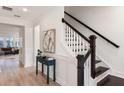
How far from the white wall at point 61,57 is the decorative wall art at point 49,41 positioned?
0.59 ft

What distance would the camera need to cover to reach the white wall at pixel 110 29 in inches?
136

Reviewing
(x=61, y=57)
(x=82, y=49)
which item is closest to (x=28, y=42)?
(x=61, y=57)

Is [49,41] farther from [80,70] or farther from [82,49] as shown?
[80,70]

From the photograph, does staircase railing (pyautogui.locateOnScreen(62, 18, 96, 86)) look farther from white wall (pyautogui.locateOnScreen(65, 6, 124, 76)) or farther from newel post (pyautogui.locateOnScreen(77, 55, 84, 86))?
white wall (pyautogui.locateOnScreen(65, 6, 124, 76))

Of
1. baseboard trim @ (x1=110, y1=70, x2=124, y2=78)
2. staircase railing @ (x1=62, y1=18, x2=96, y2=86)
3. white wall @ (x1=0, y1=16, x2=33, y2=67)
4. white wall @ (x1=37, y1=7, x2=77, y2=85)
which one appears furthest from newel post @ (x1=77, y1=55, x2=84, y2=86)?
white wall @ (x1=0, y1=16, x2=33, y2=67)

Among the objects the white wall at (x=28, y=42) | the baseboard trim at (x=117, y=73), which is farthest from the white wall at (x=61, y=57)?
the white wall at (x=28, y=42)

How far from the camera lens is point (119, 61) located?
3.50 m

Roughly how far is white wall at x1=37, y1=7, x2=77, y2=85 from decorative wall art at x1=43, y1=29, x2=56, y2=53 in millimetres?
181

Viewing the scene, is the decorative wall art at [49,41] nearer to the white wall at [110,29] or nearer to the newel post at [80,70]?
the white wall at [110,29]

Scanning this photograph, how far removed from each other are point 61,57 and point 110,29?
1.66m

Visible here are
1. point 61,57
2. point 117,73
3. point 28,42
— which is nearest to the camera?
point 117,73

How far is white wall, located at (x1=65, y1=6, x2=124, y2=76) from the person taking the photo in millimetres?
3449

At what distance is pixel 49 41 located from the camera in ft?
15.1
